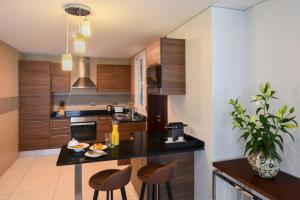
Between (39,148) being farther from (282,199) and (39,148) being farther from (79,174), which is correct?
(282,199)

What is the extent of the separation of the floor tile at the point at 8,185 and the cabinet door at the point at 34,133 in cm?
123

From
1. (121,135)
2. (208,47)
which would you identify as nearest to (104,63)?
(121,135)

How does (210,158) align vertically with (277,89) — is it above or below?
below

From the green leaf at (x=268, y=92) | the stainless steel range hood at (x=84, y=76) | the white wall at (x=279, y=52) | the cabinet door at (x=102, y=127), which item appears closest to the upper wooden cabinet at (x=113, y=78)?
the stainless steel range hood at (x=84, y=76)

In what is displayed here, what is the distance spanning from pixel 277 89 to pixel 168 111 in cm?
168

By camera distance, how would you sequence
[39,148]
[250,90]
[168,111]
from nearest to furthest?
1. [250,90]
2. [168,111]
3. [39,148]

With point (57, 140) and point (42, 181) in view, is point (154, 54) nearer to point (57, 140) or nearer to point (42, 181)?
point (42, 181)

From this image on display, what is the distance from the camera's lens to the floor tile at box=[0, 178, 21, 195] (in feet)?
9.84

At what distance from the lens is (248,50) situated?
218 cm

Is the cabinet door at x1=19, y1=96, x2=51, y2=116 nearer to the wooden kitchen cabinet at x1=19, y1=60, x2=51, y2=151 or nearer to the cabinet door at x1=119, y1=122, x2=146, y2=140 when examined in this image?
the wooden kitchen cabinet at x1=19, y1=60, x2=51, y2=151

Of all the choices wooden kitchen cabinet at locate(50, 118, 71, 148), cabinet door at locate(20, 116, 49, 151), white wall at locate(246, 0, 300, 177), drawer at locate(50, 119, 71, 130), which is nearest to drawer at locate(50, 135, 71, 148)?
wooden kitchen cabinet at locate(50, 118, 71, 148)

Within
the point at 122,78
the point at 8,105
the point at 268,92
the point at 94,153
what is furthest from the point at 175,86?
the point at 8,105

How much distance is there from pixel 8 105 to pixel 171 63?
10.7ft

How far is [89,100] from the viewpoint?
5445mm
